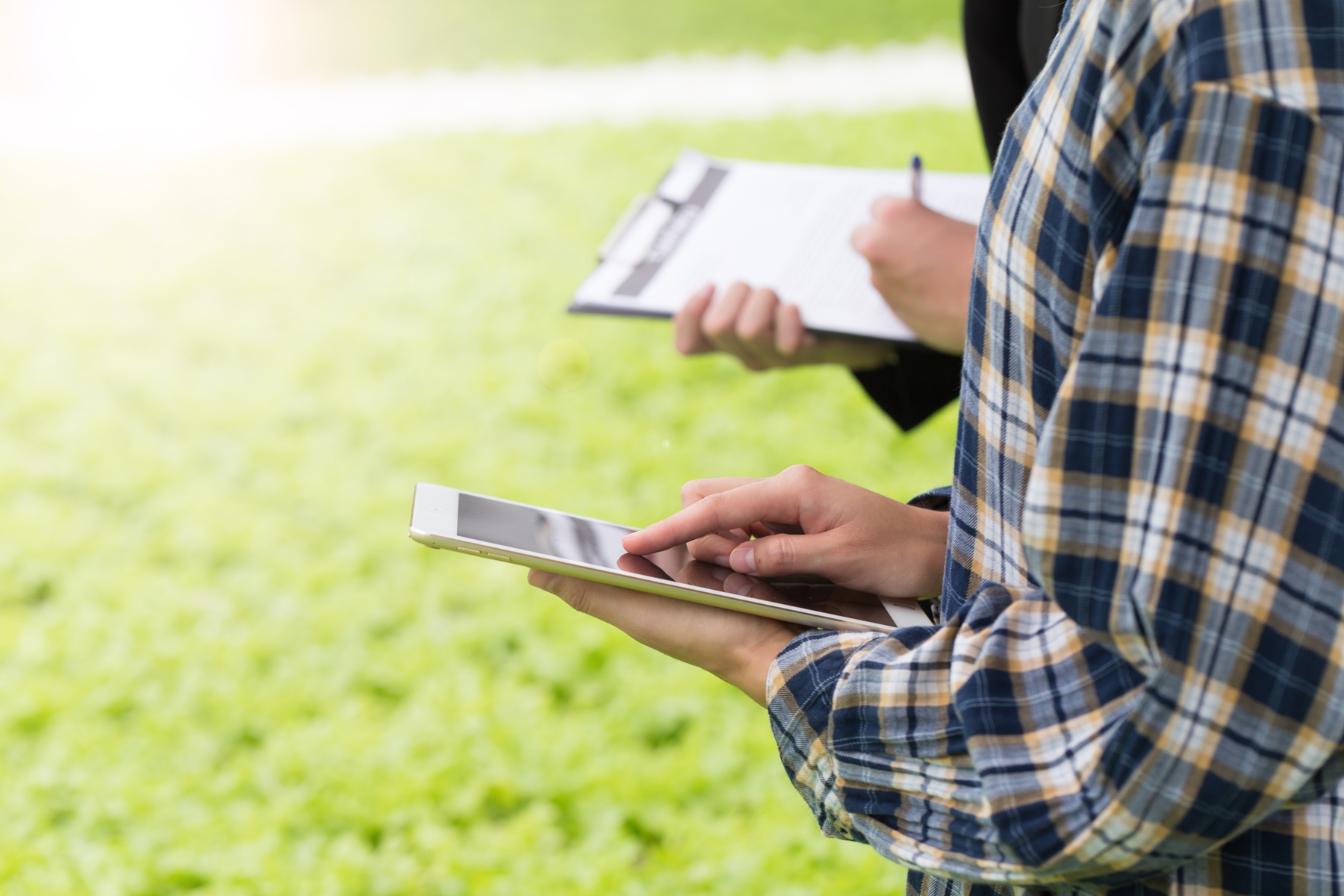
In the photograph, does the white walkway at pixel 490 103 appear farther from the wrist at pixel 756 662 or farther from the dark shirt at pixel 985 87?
the wrist at pixel 756 662

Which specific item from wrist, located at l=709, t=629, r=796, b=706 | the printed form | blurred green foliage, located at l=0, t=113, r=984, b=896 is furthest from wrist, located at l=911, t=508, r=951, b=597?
blurred green foliage, located at l=0, t=113, r=984, b=896

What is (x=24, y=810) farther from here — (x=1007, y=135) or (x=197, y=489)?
(x=1007, y=135)

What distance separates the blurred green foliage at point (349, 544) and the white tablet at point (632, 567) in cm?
146

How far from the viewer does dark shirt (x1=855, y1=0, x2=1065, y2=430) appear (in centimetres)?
148

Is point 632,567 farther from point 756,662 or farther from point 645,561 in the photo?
point 756,662

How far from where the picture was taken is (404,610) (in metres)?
3.03

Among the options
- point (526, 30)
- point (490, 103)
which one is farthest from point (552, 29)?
point (490, 103)

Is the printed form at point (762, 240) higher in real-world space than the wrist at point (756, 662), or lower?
higher

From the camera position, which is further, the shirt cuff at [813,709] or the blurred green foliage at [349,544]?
the blurred green foliage at [349,544]

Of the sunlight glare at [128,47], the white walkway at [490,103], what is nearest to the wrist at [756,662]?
the white walkway at [490,103]

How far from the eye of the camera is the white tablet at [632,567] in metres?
0.94

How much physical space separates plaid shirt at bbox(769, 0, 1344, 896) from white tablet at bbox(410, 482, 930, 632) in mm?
181

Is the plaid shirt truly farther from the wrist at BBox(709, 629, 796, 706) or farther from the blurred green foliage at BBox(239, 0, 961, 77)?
the blurred green foliage at BBox(239, 0, 961, 77)

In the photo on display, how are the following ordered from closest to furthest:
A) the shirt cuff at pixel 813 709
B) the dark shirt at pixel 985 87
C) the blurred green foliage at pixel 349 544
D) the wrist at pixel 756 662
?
the shirt cuff at pixel 813 709
the wrist at pixel 756 662
the dark shirt at pixel 985 87
the blurred green foliage at pixel 349 544
